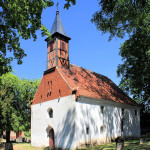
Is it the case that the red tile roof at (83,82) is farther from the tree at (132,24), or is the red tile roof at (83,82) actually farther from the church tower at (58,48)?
the tree at (132,24)

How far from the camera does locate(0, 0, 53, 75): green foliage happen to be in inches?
366

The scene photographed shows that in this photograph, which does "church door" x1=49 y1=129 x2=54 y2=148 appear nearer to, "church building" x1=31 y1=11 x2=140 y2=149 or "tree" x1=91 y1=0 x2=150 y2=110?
"church building" x1=31 y1=11 x2=140 y2=149

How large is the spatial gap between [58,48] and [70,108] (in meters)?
8.23

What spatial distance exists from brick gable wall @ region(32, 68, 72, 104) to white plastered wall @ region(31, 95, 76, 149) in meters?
0.58

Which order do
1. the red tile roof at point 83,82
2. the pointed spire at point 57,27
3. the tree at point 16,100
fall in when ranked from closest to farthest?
1. the red tile roof at point 83,82
2. the pointed spire at point 57,27
3. the tree at point 16,100

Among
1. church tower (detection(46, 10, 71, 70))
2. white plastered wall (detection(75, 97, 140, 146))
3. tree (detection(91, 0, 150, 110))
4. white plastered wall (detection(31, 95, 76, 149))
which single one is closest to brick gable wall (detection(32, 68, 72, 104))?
white plastered wall (detection(31, 95, 76, 149))

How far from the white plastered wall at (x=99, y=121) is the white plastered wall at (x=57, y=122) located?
0.75 metres

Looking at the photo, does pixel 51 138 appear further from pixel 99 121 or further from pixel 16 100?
pixel 16 100

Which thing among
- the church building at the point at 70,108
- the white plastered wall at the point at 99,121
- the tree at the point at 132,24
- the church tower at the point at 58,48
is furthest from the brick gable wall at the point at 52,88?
the tree at the point at 132,24

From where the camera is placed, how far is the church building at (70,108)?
60.6 ft

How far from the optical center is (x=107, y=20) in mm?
16328

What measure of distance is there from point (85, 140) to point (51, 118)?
16.5 ft

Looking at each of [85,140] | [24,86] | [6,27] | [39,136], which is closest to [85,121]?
[85,140]

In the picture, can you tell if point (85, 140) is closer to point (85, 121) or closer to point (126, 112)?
point (85, 121)
